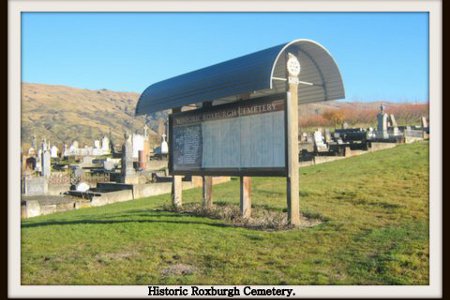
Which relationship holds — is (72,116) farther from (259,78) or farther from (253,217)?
(259,78)

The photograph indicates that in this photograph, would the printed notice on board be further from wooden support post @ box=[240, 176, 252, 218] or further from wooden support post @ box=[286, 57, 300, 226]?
wooden support post @ box=[240, 176, 252, 218]

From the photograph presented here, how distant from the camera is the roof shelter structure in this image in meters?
9.46

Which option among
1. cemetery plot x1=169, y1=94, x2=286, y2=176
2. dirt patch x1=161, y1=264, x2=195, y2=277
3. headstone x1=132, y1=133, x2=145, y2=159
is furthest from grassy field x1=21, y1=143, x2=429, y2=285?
headstone x1=132, y1=133, x2=145, y2=159

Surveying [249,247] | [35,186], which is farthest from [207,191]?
[35,186]

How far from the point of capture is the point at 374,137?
96.8ft

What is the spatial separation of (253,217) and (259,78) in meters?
3.21

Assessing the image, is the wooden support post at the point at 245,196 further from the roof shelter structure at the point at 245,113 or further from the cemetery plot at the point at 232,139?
the cemetery plot at the point at 232,139

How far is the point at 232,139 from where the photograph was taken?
10.8m

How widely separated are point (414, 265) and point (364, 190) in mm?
6675

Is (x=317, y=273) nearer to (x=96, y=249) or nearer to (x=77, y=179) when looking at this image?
(x=96, y=249)

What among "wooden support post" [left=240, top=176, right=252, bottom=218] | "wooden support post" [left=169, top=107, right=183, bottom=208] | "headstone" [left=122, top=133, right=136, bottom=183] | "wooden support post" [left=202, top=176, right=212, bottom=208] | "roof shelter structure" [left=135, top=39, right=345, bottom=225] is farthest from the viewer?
"headstone" [left=122, top=133, right=136, bottom=183]

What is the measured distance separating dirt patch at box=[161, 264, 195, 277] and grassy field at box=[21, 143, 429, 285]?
15 mm

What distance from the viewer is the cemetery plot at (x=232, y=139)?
31.8 feet

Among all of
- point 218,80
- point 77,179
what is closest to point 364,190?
point 218,80
